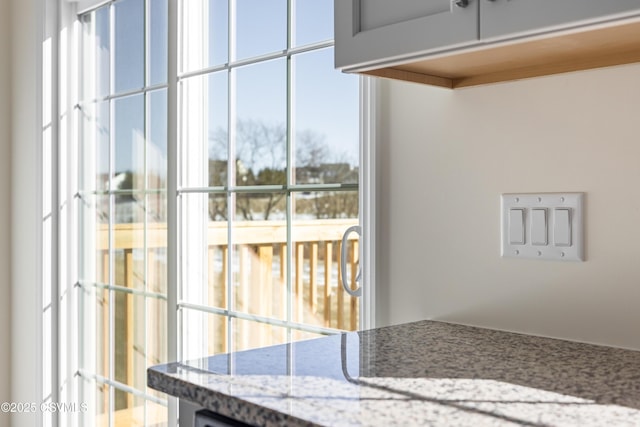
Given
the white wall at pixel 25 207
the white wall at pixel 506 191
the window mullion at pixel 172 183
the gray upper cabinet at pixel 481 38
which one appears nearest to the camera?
the gray upper cabinet at pixel 481 38

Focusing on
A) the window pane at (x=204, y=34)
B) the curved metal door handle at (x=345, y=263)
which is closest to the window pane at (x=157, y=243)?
the window pane at (x=204, y=34)

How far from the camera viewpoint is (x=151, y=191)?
254 centimetres

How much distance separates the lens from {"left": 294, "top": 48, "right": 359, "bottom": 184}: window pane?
5.91 feet

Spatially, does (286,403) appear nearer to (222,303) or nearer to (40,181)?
(222,303)

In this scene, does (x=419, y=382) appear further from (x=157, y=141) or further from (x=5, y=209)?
(x=5, y=209)

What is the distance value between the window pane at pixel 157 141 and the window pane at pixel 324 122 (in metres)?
0.70

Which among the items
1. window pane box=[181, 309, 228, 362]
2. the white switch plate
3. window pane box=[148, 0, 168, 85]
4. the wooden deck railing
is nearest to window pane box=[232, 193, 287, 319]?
the wooden deck railing

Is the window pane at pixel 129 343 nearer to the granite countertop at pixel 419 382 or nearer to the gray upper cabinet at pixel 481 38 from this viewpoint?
the granite countertop at pixel 419 382

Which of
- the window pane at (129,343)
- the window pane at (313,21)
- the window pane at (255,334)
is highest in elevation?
the window pane at (313,21)

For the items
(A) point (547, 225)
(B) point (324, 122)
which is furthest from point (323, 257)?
(A) point (547, 225)

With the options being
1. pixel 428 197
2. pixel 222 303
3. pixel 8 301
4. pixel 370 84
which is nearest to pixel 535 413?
pixel 428 197

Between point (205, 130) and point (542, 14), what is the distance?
1.46 metres

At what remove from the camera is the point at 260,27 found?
2084 mm

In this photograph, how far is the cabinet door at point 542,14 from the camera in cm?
96
